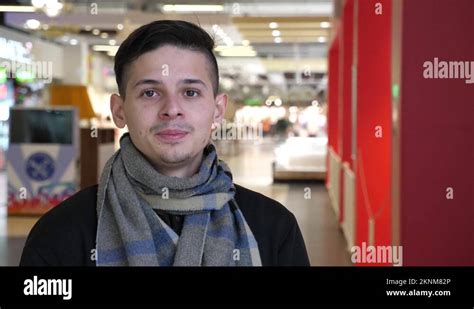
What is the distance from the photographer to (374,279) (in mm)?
1479

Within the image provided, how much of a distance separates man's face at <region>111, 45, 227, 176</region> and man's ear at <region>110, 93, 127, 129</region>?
0.02 m

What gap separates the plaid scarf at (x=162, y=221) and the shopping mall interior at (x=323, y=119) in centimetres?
33

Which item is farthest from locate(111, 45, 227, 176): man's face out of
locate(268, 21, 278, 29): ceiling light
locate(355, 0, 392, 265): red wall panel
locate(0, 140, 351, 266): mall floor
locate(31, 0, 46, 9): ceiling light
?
locate(268, 21, 278, 29): ceiling light

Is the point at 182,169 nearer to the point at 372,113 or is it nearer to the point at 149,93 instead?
the point at 149,93

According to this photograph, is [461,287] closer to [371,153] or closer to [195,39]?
[195,39]

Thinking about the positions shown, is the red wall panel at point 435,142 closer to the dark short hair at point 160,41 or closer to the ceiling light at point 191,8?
the dark short hair at point 160,41

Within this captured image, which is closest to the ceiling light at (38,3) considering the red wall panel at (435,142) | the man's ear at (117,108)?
the red wall panel at (435,142)

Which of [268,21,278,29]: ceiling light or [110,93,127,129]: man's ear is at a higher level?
[268,21,278,29]: ceiling light

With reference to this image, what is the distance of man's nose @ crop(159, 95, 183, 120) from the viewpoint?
1234 mm

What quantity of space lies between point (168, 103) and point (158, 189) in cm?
15

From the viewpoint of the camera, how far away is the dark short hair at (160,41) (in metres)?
1.22

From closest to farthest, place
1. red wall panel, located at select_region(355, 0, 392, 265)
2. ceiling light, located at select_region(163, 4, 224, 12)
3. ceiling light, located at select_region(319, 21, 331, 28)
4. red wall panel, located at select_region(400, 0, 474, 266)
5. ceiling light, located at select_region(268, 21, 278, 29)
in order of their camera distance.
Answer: red wall panel, located at select_region(400, 0, 474, 266)
red wall panel, located at select_region(355, 0, 392, 265)
ceiling light, located at select_region(163, 4, 224, 12)
ceiling light, located at select_region(268, 21, 278, 29)
ceiling light, located at select_region(319, 21, 331, 28)

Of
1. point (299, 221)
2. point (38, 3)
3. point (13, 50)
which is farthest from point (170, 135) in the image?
point (38, 3)

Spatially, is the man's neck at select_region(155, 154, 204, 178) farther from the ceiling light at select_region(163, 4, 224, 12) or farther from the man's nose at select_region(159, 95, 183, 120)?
the ceiling light at select_region(163, 4, 224, 12)
